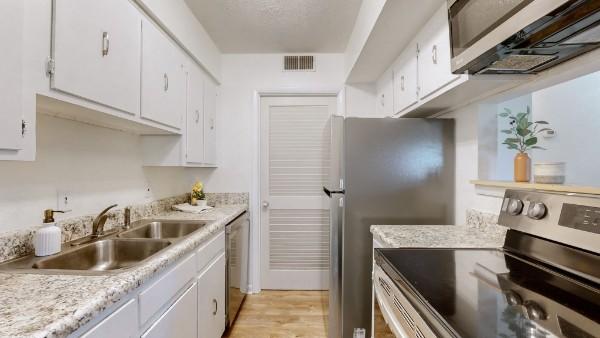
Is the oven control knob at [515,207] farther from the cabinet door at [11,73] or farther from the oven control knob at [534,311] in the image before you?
the cabinet door at [11,73]

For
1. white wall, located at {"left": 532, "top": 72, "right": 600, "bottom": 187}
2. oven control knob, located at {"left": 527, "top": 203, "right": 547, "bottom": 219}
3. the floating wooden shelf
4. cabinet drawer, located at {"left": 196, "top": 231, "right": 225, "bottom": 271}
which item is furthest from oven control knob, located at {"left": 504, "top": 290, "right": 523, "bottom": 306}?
cabinet drawer, located at {"left": 196, "top": 231, "right": 225, "bottom": 271}

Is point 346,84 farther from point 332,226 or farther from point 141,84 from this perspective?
point 141,84

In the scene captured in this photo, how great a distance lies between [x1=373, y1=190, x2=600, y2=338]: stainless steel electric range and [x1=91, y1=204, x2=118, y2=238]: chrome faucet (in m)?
1.42

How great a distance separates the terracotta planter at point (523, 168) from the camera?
4.72 ft

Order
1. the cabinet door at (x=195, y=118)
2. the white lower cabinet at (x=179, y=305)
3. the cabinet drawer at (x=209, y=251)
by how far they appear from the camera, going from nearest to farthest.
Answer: the white lower cabinet at (x=179, y=305) < the cabinet drawer at (x=209, y=251) < the cabinet door at (x=195, y=118)

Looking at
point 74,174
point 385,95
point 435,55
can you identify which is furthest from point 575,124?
point 74,174

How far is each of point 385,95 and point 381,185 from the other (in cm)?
105

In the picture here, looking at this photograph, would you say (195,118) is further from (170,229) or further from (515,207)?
(515,207)

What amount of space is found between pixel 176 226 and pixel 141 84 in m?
0.95

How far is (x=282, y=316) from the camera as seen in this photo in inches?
99.5

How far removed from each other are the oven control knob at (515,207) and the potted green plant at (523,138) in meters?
0.32

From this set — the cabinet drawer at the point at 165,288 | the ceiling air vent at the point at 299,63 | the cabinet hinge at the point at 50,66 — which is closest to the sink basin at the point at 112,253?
the cabinet drawer at the point at 165,288

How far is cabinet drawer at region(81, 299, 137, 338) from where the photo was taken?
0.83 metres

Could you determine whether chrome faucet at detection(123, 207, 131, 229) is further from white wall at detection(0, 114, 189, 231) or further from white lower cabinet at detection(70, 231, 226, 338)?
white lower cabinet at detection(70, 231, 226, 338)
